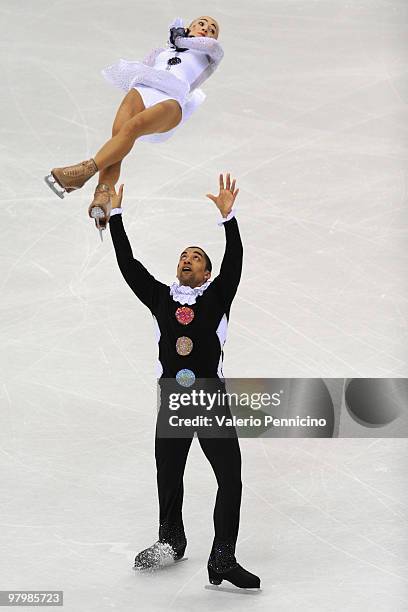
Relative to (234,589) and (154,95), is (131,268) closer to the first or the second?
(154,95)

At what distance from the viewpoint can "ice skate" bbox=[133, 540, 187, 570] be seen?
6.65 metres

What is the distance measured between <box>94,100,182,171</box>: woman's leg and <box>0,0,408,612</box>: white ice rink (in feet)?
7.15

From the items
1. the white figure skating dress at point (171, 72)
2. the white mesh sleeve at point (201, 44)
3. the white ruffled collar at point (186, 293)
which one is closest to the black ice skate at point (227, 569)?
the white ruffled collar at point (186, 293)

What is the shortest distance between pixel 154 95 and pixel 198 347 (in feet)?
4.29

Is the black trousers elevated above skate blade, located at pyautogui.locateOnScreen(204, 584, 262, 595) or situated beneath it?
elevated above

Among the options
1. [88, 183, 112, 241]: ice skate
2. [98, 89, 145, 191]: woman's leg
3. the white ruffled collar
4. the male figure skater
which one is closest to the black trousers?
the male figure skater

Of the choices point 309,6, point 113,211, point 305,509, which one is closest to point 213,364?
point 113,211

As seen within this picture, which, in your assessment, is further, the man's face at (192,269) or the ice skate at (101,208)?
the man's face at (192,269)

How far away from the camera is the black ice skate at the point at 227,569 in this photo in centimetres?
641

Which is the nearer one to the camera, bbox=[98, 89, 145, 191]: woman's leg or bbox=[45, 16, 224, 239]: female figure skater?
bbox=[45, 16, 224, 239]: female figure skater

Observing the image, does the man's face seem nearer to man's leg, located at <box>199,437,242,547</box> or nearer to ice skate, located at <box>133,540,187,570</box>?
man's leg, located at <box>199,437,242,547</box>

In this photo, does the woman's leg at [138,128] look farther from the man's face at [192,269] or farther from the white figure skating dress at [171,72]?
the man's face at [192,269]

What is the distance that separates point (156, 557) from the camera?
6.66 meters

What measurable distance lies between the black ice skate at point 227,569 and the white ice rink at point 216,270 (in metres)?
0.07
